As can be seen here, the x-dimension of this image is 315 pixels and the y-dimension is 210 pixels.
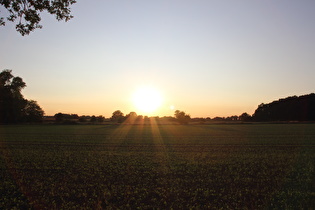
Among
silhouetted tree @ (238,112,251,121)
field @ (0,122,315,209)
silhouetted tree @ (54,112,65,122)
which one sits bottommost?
field @ (0,122,315,209)

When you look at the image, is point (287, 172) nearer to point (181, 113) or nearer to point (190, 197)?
A: point (190, 197)

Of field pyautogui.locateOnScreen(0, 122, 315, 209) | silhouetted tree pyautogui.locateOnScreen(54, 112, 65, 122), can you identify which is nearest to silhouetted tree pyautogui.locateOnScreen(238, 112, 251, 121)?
silhouetted tree pyautogui.locateOnScreen(54, 112, 65, 122)

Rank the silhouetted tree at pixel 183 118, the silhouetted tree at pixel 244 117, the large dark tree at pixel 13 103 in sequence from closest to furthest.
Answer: the large dark tree at pixel 13 103 < the silhouetted tree at pixel 183 118 < the silhouetted tree at pixel 244 117

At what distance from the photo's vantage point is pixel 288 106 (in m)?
157

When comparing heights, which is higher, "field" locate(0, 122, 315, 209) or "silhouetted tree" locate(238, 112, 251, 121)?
"silhouetted tree" locate(238, 112, 251, 121)

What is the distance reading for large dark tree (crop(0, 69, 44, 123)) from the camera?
334 feet

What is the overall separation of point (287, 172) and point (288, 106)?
157 metres

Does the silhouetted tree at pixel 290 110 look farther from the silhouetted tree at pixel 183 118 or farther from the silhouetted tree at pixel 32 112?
the silhouetted tree at pixel 32 112

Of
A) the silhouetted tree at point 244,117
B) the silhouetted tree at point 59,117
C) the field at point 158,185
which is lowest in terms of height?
the field at point 158,185

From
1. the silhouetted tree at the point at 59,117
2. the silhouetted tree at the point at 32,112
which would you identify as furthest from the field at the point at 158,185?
the silhouetted tree at the point at 59,117

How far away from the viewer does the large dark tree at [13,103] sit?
334 feet

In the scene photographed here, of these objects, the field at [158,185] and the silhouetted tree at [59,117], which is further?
the silhouetted tree at [59,117]

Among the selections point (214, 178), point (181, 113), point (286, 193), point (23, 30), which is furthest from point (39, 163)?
point (181, 113)

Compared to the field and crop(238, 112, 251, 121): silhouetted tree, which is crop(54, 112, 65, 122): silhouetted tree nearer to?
crop(238, 112, 251, 121): silhouetted tree
